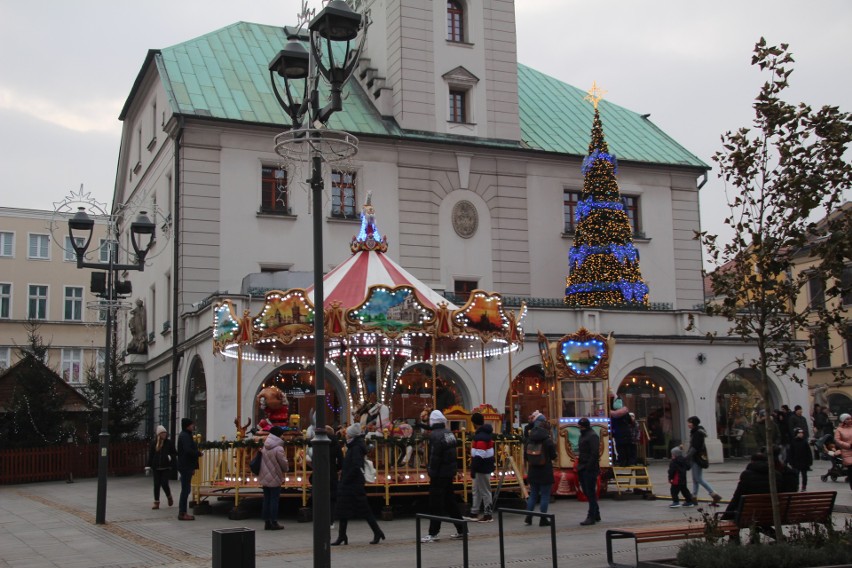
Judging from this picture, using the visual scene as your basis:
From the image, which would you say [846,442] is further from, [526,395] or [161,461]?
[526,395]

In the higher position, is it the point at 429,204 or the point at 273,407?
the point at 429,204

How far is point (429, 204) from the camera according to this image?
32812 millimetres

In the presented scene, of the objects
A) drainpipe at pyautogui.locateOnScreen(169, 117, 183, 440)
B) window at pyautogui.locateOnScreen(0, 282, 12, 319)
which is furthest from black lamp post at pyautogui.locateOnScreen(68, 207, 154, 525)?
window at pyautogui.locateOnScreen(0, 282, 12, 319)

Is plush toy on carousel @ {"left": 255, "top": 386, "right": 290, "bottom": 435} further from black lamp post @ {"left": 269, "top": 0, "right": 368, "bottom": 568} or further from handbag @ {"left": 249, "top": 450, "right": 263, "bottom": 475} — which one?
black lamp post @ {"left": 269, "top": 0, "right": 368, "bottom": 568}

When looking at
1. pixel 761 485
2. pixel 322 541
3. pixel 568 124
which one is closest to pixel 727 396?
pixel 568 124

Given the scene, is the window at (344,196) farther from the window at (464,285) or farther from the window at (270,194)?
the window at (464,285)

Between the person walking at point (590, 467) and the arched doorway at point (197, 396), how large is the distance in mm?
14614

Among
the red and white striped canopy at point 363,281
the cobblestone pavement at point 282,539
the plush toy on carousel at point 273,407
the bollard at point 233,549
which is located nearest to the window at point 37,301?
the cobblestone pavement at point 282,539

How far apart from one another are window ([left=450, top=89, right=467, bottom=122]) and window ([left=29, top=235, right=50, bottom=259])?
33.4 metres

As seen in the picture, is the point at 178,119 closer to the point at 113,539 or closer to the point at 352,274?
the point at 352,274

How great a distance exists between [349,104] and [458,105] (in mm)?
3754

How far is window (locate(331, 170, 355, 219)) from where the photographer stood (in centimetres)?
3178

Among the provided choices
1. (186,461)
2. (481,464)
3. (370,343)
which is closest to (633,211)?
(370,343)

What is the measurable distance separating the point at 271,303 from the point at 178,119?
12290 mm
